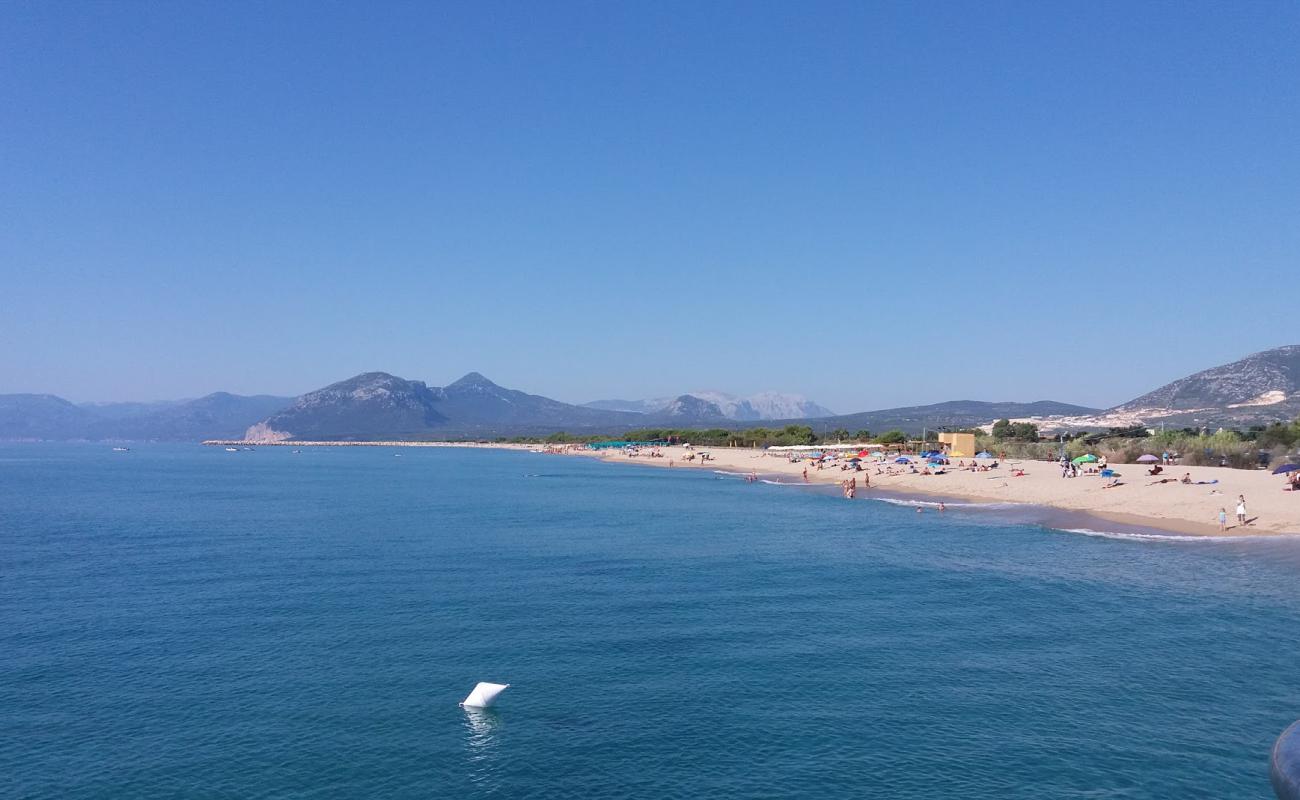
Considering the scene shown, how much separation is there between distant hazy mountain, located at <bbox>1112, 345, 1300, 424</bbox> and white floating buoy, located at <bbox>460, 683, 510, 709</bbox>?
6411 inches

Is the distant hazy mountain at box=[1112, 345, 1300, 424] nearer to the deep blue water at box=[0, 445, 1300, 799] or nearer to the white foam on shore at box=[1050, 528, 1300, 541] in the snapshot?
the white foam on shore at box=[1050, 528, 1300, 541]

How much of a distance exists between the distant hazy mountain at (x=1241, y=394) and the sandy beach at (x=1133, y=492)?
9926 centimetres

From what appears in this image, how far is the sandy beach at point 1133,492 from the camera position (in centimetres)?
4131

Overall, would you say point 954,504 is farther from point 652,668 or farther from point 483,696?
point 483,696

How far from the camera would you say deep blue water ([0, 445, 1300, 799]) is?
14172mm

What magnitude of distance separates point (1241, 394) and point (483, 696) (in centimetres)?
20896

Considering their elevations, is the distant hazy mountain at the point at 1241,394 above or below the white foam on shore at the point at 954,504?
above

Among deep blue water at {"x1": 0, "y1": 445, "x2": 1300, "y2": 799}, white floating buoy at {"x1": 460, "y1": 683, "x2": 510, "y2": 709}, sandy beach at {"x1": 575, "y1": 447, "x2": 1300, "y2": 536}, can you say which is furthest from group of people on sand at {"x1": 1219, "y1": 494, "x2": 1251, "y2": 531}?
white floating buoy at {"x1": 460, "y1": 683, "x2": 510, "y2": 709}

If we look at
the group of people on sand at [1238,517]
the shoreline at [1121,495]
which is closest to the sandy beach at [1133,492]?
the shoreline at [1121,495]

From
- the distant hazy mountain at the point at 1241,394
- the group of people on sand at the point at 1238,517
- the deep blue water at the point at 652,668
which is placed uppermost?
the distant hazy mountain at the point at 1241,394

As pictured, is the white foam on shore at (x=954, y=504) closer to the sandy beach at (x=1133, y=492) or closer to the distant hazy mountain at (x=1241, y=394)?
the sandy beach at (x=1133, y=492)

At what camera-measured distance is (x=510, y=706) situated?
17.1 meters

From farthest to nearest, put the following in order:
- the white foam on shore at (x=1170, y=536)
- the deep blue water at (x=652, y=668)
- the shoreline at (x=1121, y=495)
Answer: the shoreline at (x=1121, y=495) → the white foam on shore at (x=1170, y=536) → the deep blue water at (x=652, y=668)

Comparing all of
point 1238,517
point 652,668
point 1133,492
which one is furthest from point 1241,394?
point 652,668
